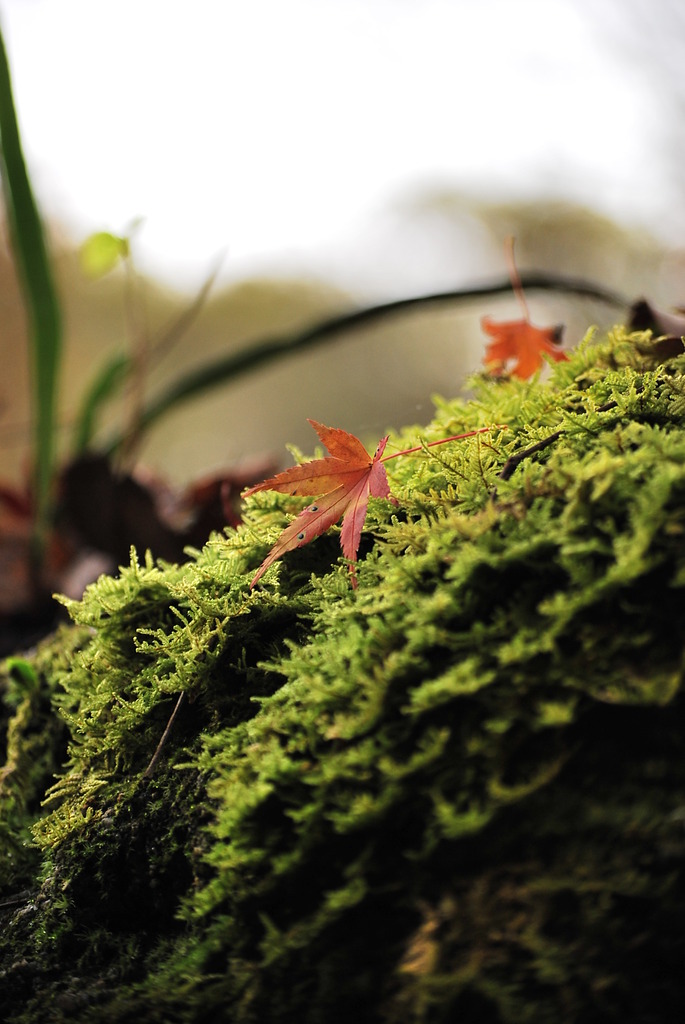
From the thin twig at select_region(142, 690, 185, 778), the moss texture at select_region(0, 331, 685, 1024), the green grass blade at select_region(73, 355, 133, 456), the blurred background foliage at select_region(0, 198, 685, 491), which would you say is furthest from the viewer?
the blurred background foliage at select_region(0, 198, 685, 491)

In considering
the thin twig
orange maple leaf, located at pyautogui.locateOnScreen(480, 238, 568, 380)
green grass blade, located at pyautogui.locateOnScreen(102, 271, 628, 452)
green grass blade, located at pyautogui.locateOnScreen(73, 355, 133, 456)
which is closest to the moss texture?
the thin twig

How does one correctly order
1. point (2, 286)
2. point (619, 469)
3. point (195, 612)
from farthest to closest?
point (2, 286), point (195, 612), point (619, 469)

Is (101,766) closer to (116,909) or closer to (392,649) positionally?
(116,909)

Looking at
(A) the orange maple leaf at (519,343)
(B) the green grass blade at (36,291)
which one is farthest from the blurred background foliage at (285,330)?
(A) the orange maple leaf at (519,343)

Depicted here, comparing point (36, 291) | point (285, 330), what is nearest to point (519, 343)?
point (36, 291)

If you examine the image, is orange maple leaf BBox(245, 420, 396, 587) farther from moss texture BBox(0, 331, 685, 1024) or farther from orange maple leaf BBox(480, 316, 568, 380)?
orange maple leaf BBox(480, 316, 568, 380)

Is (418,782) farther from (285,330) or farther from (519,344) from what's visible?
(285,330)

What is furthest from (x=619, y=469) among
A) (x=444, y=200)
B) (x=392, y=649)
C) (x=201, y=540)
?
(x=444, y=200)
